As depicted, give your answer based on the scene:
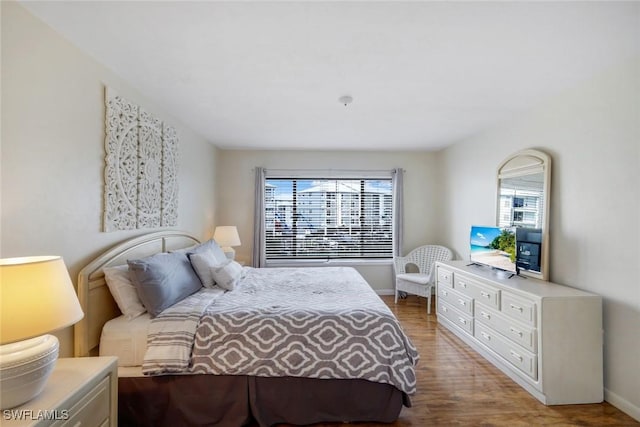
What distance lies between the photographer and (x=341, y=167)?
500cm

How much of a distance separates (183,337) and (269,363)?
593 millimetres

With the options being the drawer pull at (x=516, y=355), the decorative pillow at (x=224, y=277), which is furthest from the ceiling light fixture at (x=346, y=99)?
the drawer pull at (x=516, y=355)

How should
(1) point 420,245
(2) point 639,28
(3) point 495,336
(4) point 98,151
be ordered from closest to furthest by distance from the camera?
(2) point 639,28, (4) point 98,151, (3) point 495,336, (1) point 420,245

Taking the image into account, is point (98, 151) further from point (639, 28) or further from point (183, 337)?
point (639, 28)

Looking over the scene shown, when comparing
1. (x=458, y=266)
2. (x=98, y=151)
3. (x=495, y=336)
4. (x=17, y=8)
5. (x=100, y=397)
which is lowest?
(x=495, y=336)

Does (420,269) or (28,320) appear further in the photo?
(420,269)

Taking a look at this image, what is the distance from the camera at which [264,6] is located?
156 cm

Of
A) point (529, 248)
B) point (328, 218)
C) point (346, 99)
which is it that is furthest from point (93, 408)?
point (328, 218)

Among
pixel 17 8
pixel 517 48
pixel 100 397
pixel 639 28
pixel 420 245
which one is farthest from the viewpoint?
pixel 420 245

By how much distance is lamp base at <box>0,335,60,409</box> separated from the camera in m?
1.09

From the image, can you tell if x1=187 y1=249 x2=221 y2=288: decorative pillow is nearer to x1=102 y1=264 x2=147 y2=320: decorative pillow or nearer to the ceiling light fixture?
x1=102 y1=264 x2=147 y2=320: decorative pillow

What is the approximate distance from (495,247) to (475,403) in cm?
165

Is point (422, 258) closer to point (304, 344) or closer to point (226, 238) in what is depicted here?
point (226, 238)

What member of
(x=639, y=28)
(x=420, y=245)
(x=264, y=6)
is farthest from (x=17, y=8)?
(x=420, y=245)
